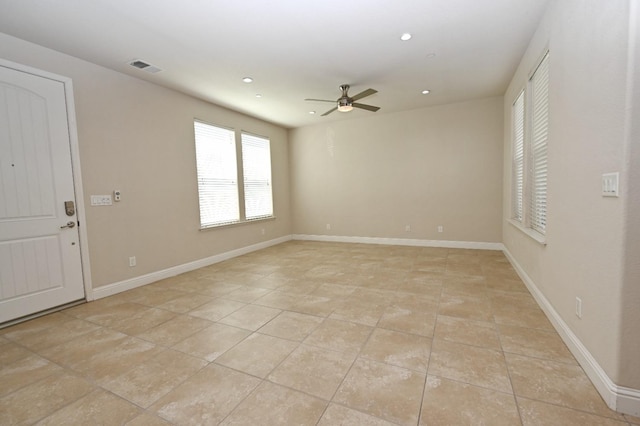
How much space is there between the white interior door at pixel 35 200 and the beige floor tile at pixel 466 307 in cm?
408

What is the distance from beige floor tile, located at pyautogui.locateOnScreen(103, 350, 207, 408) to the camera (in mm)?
1674

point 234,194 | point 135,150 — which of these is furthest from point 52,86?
point 234,194

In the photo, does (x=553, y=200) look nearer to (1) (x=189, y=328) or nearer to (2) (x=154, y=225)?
(1) (x=189, y=328)

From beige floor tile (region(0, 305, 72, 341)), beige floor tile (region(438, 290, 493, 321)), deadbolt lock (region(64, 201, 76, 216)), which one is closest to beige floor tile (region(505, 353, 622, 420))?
beige floor tile (region(438, 290, 493, 321))

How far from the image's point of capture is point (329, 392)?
5.38 feet

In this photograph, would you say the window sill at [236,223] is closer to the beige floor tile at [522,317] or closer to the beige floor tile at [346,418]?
the beige floor tile at [346,418]

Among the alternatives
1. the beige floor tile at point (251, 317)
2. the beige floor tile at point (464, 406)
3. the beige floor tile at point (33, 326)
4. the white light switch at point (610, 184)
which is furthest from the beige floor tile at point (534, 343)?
the beige floor tile at point (33, 326)

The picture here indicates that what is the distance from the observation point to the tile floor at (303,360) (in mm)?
1498

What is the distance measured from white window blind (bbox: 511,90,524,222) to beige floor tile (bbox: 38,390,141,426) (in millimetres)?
4608

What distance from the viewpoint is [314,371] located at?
1834 millimetres

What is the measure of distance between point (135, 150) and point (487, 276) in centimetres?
507

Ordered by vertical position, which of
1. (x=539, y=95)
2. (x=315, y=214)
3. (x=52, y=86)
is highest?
(x=52, y=86)

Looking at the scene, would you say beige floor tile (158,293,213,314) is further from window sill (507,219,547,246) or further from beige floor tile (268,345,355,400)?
window sill (507,219,547,246)

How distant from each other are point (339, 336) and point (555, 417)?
1359mm
